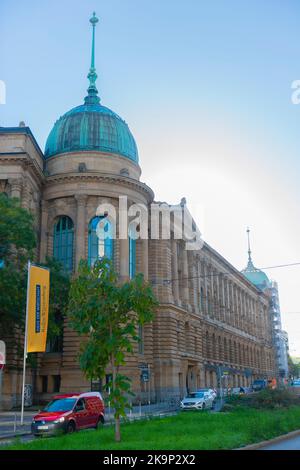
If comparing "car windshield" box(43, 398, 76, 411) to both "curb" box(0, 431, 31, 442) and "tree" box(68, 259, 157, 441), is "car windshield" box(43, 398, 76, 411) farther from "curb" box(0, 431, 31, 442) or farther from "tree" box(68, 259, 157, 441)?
"tree" box(68, 259, 157, 441)

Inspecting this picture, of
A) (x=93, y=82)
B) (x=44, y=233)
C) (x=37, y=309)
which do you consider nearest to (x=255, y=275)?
(x=93, y=82)

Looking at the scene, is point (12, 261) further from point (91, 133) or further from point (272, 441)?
point (272, 441)

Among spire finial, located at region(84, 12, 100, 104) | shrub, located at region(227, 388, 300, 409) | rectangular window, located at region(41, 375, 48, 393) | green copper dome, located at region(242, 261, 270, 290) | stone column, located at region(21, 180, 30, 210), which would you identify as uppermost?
spire finial, located at region(84, 12, 100, 104)

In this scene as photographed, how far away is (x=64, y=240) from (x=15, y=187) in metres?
8.90

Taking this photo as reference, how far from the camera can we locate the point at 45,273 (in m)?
32.8

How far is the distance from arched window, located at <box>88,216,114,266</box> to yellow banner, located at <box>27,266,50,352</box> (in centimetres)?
1996

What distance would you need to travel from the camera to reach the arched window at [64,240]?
52750 mm

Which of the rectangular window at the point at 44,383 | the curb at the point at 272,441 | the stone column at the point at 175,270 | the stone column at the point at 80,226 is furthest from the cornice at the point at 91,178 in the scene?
the curb at the point at 272,441

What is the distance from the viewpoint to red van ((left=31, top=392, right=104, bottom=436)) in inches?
925

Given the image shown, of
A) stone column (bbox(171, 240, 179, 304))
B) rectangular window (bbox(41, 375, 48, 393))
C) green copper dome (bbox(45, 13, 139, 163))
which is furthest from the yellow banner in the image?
stone column (bbox(171, 240, 179, 304))

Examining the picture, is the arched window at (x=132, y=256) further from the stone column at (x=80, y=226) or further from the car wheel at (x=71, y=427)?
the car wheel at (x=71, y=427)

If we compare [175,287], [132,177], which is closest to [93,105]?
[132,177]
